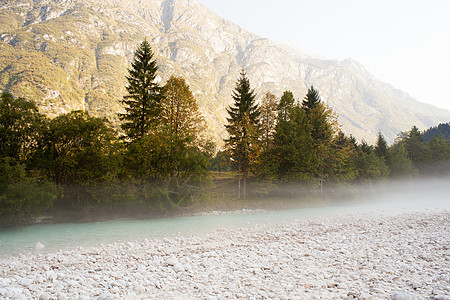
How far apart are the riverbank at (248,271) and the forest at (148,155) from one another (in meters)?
13.4

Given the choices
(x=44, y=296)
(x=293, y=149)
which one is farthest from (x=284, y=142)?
(x=44, y=296)

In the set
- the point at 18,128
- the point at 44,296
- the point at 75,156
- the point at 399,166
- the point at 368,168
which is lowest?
the point at 44,296

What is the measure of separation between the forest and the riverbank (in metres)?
13.4

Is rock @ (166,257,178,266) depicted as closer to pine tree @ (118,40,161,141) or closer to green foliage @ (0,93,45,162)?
green foliage @ (0,93,45,162)

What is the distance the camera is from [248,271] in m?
7.36

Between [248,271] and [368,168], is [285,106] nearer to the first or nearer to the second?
[368,168]

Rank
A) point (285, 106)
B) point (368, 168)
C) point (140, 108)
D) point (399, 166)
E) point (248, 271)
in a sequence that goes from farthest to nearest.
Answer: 1. point (399, 166)
2. point (368, 168)
3. point (285, 106)
4. point (140, 108)
5. point (248, 271)

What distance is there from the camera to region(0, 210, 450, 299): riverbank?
5.72 m

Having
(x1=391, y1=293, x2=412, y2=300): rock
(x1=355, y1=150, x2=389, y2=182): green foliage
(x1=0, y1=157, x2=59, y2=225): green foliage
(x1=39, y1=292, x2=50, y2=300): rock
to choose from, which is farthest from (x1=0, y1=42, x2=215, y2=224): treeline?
(x1=355, y1=150, x2=389, y2=182): green foliage

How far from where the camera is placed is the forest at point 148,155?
841 inches

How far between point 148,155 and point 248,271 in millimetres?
20914

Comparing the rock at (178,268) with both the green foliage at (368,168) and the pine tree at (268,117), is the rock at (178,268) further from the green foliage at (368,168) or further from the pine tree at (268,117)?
the green foliage at (368,168)

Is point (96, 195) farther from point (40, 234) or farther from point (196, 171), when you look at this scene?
point (196, 171)

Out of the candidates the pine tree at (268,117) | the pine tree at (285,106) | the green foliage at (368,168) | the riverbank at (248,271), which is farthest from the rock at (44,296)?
the green foliage at (368,168)
